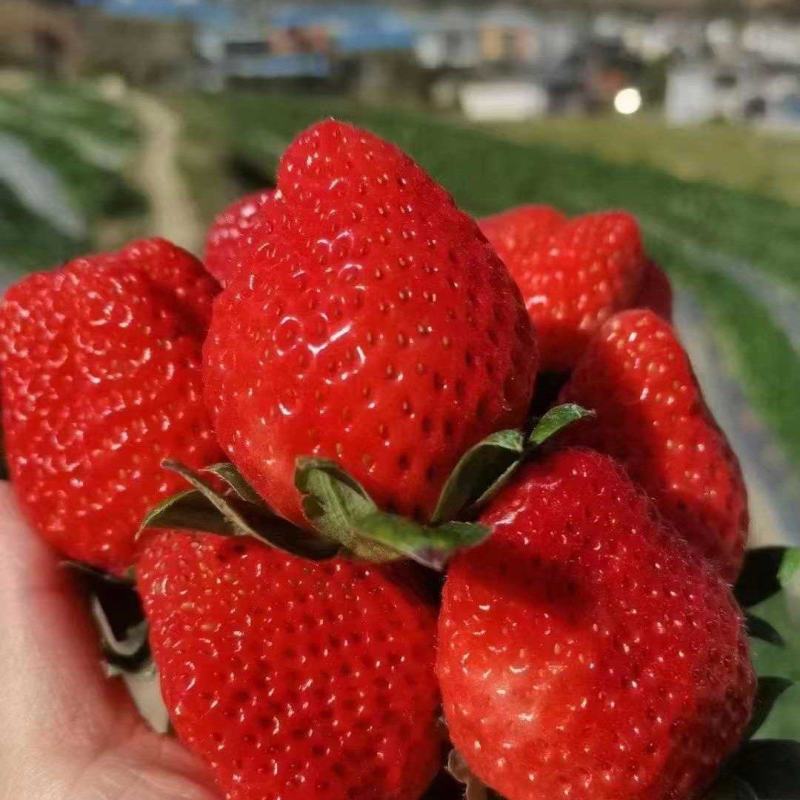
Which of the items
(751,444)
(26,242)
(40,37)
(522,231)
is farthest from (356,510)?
(40,37)

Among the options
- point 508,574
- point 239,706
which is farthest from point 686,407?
point 239,706

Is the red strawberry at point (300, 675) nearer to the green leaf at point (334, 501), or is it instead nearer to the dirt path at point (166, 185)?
the green leaf at point (334, 501)

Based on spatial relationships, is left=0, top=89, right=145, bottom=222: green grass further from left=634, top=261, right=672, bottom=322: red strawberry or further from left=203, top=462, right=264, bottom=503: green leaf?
left=203, top=462, right=264, bottom=503: green leaf

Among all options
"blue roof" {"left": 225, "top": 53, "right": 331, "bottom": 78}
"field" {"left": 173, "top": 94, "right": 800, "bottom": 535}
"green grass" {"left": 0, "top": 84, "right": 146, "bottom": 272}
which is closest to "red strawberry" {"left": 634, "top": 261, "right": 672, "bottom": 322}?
"green grass" {"left": 0, "top": 84, "right": 146, "bottom": 272}

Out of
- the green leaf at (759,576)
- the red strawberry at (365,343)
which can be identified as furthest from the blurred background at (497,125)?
the red strawberry at (365,343)

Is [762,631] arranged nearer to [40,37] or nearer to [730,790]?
[730,790]

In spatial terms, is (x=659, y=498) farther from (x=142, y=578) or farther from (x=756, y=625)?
(x=142, y=578)
